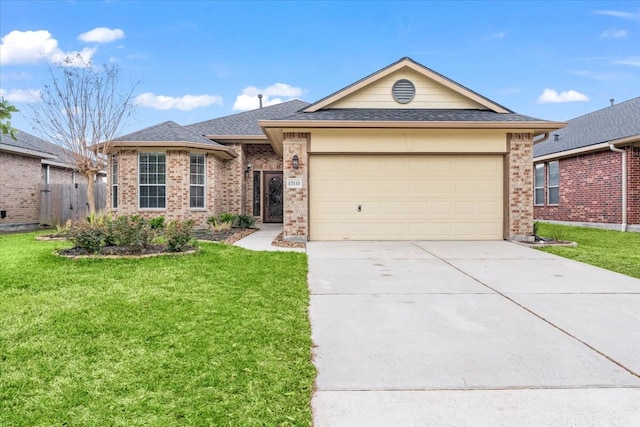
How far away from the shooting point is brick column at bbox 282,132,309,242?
404 inches

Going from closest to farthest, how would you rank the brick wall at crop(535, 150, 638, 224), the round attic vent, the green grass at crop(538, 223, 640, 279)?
the green grass at crop(538, 223, 640, 279)
the round attic vent
the brick wall at crop(535, 150, 638, 224)

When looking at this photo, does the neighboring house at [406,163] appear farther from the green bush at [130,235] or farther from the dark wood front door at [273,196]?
the dark wood front door at [273,196]

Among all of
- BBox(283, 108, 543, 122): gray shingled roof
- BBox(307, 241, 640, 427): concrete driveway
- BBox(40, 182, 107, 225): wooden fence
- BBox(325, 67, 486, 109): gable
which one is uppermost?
BBox(325, 67, 486, 109): gable

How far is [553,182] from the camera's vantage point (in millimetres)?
17312

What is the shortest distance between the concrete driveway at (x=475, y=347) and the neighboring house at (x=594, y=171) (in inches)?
353

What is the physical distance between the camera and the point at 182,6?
14.5m

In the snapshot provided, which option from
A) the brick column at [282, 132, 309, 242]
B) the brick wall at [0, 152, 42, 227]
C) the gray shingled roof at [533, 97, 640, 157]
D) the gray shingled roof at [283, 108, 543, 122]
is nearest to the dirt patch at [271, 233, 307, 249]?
the brick column at [282, 132, 309, 242]

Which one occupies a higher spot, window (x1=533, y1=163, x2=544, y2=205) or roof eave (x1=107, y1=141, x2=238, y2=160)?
roof eave (x1=107, y1=141, x2=238, y2=160)

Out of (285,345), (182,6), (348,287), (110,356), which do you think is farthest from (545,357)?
(182,6)

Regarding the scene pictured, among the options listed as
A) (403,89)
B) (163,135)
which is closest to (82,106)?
(163,135)

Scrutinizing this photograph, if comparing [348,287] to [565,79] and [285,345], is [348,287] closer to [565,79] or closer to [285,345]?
[285,345]

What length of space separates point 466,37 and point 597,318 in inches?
650

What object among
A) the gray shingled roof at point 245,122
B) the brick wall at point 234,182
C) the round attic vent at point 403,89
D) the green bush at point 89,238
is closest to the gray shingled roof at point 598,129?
the round attic vent at point 403,89

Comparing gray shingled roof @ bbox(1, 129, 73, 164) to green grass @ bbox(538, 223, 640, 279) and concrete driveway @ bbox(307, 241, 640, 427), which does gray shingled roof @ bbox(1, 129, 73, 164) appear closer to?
concrete driveway @ bbox(307, 241, 640, 427)
